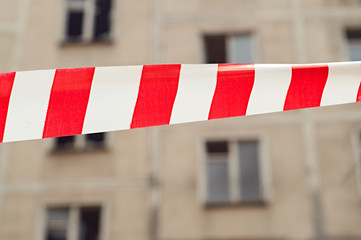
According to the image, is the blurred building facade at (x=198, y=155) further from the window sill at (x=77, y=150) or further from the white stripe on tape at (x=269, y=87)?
the white stripe on tape at (x=269, y=87)

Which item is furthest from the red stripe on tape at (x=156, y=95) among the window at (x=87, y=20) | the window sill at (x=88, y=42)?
the window at (x=87, y=20)

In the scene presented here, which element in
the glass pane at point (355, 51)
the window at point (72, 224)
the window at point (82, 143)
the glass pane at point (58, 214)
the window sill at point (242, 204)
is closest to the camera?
the window sill at point (242, 204)

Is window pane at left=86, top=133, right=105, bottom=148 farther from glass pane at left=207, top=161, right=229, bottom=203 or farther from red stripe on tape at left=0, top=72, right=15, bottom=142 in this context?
red stripe on tape at left=0, top=72, right=15, bottom=142

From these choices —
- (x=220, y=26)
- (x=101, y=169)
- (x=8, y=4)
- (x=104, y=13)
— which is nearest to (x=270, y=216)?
(x=101, y=169)

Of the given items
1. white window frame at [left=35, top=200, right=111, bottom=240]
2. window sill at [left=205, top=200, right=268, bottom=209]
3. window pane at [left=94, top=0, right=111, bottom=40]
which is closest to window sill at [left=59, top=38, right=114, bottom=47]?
window pane at [left=94, top=0, right=111, bottom=40]

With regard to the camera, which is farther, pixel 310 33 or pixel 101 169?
pixel 310 33

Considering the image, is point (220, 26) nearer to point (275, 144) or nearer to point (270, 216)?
point (275, 144)

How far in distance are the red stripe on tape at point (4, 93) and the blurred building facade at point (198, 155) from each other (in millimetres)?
9672

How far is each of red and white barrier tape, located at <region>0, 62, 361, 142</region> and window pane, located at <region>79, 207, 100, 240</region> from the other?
33.2 feet

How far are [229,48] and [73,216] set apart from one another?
17.6 feet

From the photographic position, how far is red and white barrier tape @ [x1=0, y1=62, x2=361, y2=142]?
381cm

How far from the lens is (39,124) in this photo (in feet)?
12.6

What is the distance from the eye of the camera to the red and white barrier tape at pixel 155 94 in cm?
381

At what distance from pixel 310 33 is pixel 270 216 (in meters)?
4.56
